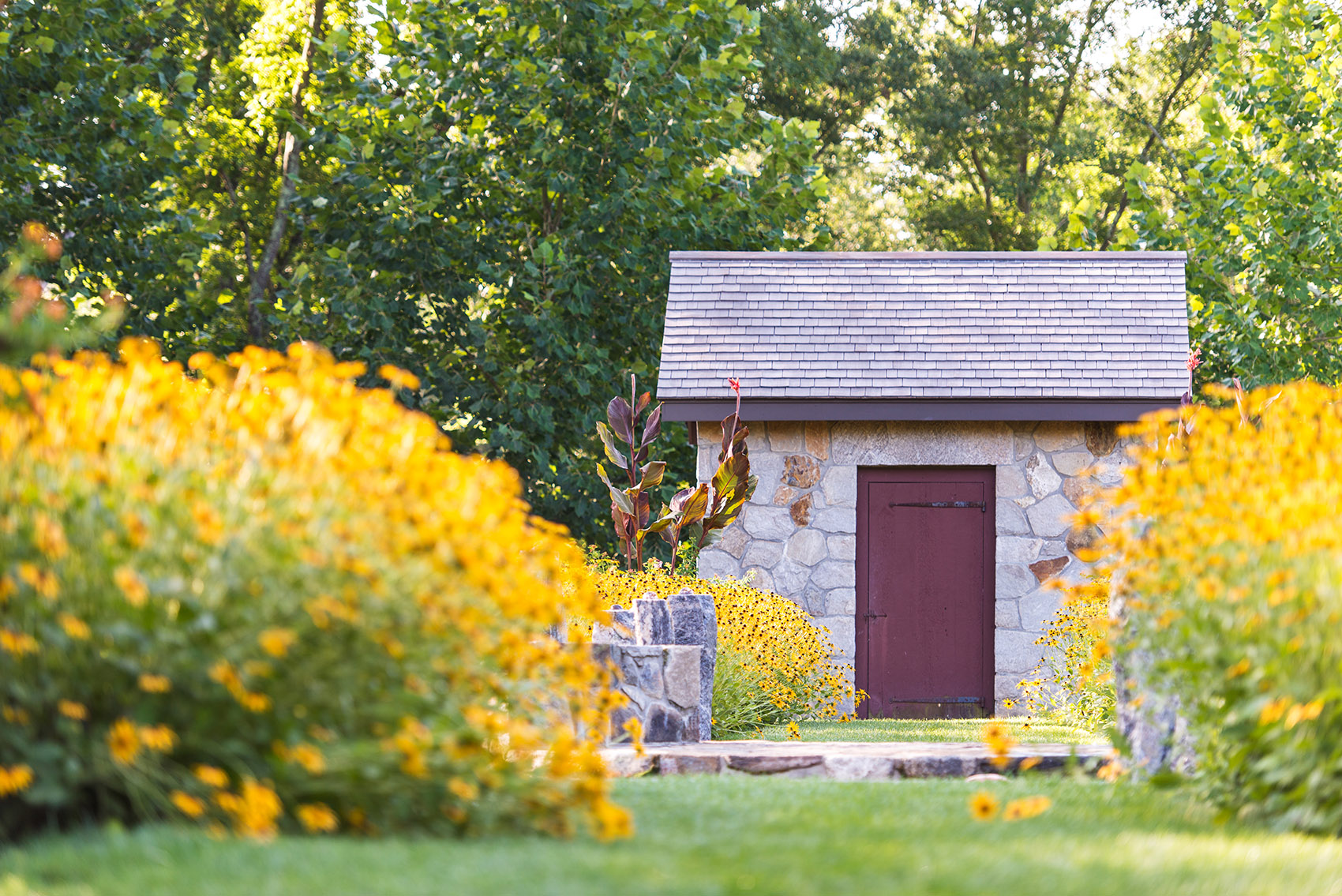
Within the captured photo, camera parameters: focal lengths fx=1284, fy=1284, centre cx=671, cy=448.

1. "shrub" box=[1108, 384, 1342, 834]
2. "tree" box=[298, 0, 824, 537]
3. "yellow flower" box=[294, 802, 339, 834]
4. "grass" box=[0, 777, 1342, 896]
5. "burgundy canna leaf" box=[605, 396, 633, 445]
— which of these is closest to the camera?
"grass" box=[0, 777, 1342, 896]

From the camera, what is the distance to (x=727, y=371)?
37.8 ft

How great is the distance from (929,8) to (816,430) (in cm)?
1818

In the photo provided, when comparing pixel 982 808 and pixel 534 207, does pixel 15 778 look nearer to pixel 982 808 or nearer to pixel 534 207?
pixel 982 808

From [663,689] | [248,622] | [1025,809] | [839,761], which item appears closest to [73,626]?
[248,622]

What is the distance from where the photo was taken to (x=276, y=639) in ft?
9.90

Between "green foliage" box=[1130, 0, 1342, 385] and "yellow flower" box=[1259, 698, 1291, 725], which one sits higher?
"green foliage" box=[1130, 0, 1342, 385]

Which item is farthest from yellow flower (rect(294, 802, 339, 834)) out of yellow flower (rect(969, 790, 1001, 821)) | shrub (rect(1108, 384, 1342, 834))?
shrub (rect(1108, 384, 1342, 834))

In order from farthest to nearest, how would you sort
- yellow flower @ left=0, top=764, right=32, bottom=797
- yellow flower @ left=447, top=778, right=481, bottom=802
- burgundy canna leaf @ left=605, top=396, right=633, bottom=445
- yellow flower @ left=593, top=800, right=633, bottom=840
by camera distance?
burgundy canna leaf @ left=605, top=396, right=633, bottom=445 < yellow flower @ left=593, top=800, right=633, bottom=840 < yellow flower @ left=447, top=778, right=481, bottom=802 < yellow flower @ left=0, top=764, right=32, bottom=797

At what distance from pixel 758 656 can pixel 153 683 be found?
6.63 metres

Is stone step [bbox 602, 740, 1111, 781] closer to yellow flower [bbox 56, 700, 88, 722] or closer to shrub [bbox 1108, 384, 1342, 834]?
shrub [bbox 1108, 384, 1342, 834]

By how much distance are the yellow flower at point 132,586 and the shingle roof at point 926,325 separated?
8.27 m

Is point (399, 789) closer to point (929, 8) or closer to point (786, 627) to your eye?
point (786, 627)

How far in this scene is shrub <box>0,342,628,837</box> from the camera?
3.19 m

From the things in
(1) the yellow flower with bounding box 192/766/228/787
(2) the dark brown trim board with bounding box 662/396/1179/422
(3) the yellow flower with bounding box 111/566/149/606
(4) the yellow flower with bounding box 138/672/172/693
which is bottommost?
(1) the yellow flower with bounding box 192/766/228/787
